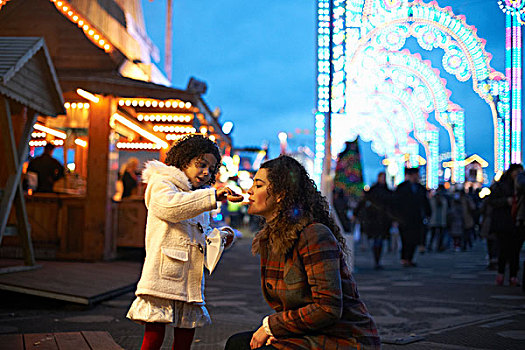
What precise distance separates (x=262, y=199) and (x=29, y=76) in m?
6.08

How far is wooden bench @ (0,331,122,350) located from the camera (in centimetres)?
459

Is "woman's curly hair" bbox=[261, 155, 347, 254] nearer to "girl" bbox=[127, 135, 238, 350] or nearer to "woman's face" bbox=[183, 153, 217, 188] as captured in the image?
→ "girl" bbox=[127, 135, 238, 350]

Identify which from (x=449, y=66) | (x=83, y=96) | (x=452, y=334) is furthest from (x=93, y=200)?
(x=449, y=66)

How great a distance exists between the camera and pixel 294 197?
9.57 feet

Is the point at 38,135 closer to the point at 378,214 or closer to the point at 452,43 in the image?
the point at 378,214

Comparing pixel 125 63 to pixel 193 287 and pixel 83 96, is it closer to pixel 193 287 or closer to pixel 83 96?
pixel 83 96

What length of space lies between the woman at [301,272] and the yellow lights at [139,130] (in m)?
10.9

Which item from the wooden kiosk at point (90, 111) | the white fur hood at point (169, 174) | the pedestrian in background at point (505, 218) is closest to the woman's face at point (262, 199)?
the white fur hood at point (169, 174)

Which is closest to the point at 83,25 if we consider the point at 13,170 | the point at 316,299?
the point at 13,170

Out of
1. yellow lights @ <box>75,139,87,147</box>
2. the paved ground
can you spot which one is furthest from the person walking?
yellow lights @ <box>75,139,87,147</box>

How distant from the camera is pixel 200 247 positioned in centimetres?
385

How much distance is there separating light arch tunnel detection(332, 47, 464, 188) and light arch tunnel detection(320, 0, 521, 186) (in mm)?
543

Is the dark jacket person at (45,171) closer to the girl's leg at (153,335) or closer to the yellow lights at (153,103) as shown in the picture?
the yellow lights at (153,103)

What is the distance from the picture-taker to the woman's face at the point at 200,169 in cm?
387
